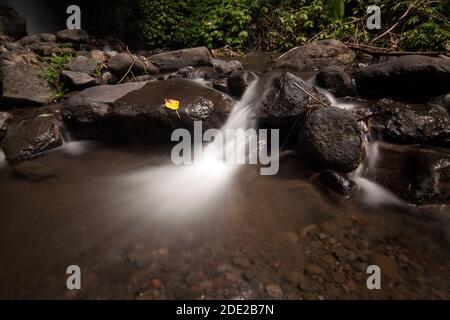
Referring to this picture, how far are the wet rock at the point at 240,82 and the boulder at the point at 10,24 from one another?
38.5 feet

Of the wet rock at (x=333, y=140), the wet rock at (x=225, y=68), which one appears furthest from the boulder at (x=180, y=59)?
the wet rock at (x=333, y=140)

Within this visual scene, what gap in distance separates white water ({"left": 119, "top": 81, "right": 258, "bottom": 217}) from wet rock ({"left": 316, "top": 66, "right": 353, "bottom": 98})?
149 centimetres

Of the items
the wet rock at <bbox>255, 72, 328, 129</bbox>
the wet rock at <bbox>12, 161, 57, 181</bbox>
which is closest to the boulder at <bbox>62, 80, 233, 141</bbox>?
the wet rock at <bbox>255, 72, 328, 129</bbox>

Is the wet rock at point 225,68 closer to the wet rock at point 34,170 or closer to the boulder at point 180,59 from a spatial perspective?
the boulder at point 180,59

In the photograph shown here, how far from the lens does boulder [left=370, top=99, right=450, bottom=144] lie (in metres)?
3.19

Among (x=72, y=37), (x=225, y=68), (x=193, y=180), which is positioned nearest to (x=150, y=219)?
(x=193, y=180)

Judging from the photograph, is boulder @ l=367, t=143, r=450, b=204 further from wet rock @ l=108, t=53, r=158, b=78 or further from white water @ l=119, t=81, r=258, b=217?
wet rock @ l=108, t=53, r=158, b=78

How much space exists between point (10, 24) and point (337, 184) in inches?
577

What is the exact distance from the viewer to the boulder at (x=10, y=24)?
11.2m

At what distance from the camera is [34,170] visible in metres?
3.54

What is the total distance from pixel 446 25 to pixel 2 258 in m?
9.05
